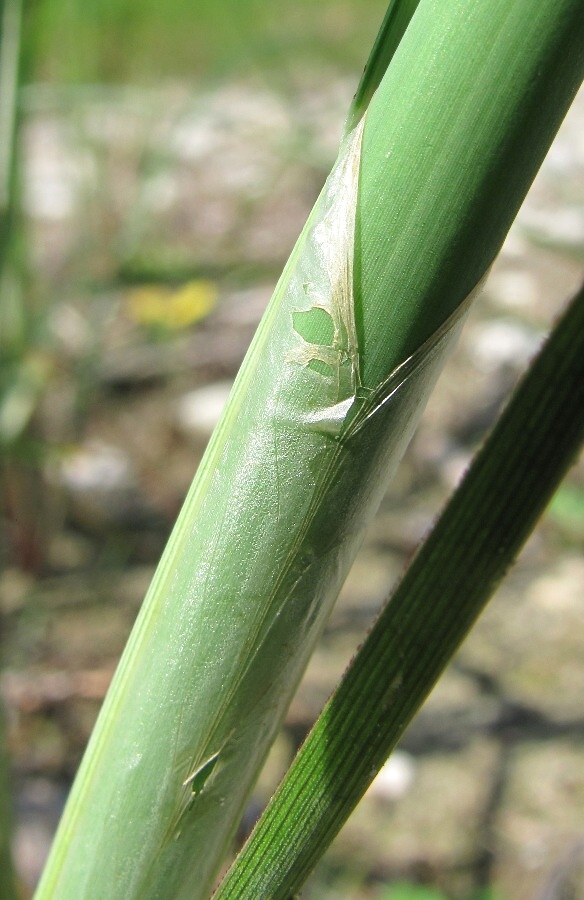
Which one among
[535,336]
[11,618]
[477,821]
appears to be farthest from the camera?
[535,336]

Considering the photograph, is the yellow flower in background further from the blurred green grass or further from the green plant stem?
the green plant stem

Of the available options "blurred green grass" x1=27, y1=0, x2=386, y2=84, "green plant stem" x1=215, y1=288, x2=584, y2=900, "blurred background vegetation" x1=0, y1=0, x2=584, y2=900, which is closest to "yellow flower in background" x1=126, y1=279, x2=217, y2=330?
"blurred background vegetation" x1=0, y1=0, x2=584, y2=900

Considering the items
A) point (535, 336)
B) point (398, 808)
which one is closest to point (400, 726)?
point (398, 808)

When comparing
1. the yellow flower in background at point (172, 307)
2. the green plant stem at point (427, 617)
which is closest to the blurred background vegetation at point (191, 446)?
the yellow flower in background at point (172, 307)

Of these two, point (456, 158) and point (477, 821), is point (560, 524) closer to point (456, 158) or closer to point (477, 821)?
point (477, 821)

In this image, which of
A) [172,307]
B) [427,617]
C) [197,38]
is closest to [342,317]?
[427,617]

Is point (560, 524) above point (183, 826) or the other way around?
the other way around

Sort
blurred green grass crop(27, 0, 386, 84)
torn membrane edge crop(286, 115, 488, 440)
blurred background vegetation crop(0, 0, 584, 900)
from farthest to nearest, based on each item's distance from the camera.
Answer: blurred green grass crop(27, 0, 386, 84) → blurred background vegetation crop(0, 0, 584, 900) → torn membrane edge crop(286, 115, 488, 440)

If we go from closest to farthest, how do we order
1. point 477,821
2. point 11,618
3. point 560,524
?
point 477,821 → point 11,618 → point 560,524

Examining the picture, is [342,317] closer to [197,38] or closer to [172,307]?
[172,307]
